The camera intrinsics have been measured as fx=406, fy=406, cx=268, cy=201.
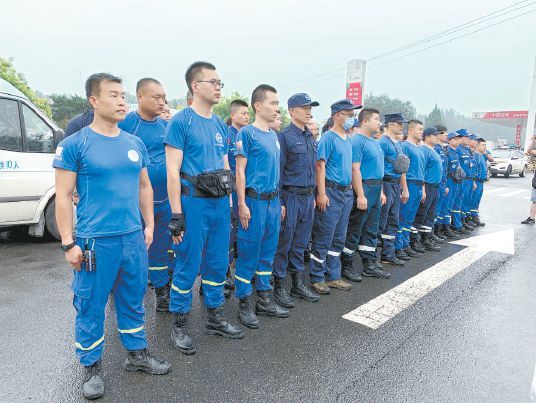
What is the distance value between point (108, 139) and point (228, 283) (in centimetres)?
246

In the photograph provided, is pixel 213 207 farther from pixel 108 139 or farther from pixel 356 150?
pixel 356 150

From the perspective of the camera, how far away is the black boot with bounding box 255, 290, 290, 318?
3.73 meters

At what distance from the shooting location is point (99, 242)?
241 centimetres

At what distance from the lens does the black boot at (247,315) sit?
3.50 meters

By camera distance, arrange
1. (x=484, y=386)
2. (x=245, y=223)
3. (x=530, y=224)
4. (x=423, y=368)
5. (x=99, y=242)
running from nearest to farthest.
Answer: (x=99, y=242), (x=484, y=386), (x=423, y=368), (x=245, y=223), (x=530, y=224)

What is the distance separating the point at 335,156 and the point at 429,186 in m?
2.71

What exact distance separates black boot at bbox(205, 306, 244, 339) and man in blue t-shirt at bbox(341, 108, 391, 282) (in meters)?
2.00

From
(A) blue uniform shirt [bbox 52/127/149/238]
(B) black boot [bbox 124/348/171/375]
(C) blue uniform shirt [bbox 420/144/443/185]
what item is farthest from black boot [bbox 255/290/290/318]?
(C) blue uniform shirt [bbox 420/144/443/185]

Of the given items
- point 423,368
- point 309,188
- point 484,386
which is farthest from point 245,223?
point 484,386

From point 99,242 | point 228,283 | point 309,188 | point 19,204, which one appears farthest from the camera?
point 19,204

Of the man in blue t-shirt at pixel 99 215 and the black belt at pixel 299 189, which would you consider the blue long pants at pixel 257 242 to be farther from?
the man in blue t-shirt at pixel 99 215

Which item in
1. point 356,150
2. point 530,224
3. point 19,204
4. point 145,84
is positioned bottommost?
point 530,224

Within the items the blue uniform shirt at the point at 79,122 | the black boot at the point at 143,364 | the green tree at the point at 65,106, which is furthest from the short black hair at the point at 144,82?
the green tree at the point at 65,106

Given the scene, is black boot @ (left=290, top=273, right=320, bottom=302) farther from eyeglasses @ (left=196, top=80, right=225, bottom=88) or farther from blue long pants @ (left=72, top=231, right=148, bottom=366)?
eyeglasses @ (left=196, top=80, right=225, bottom=88)
